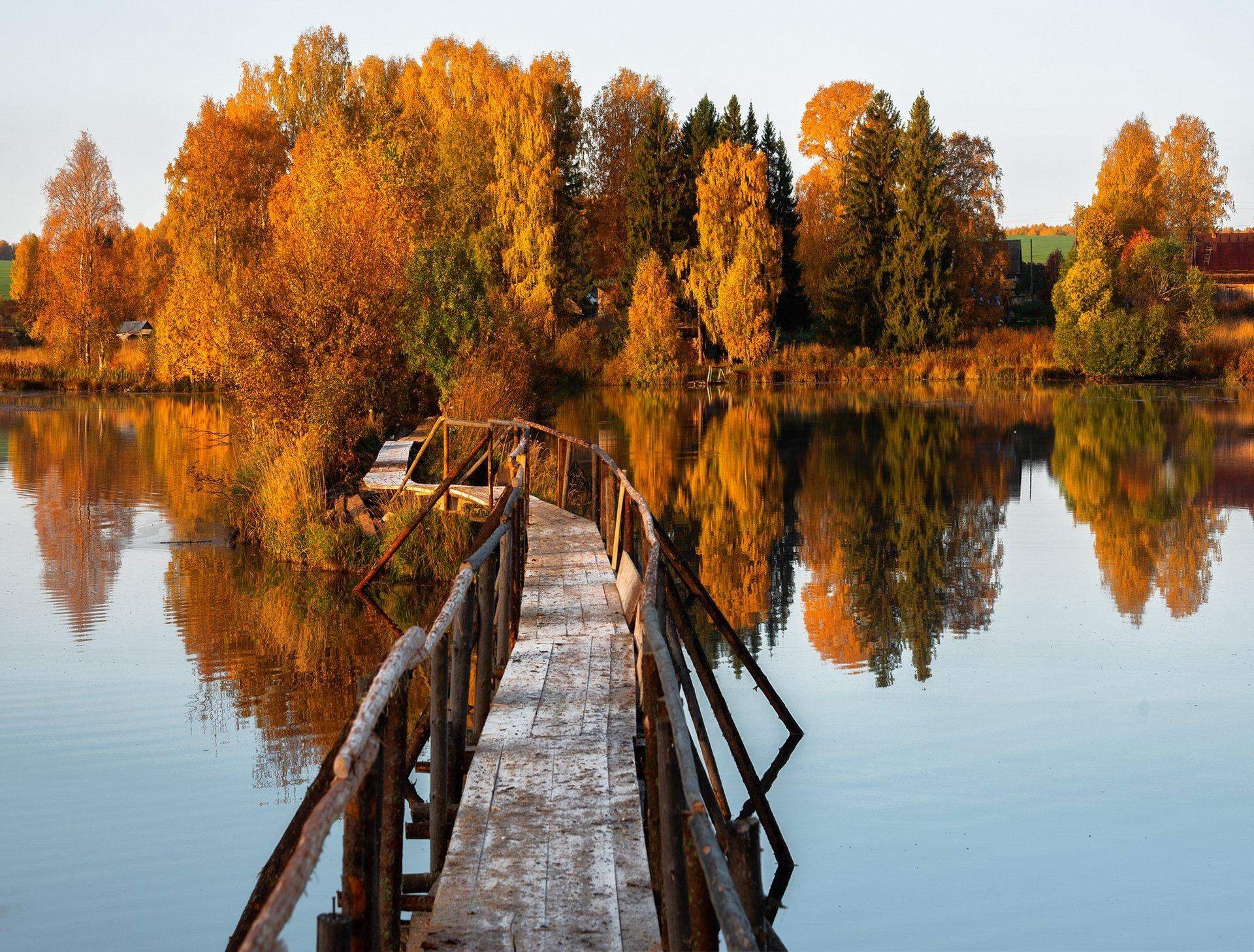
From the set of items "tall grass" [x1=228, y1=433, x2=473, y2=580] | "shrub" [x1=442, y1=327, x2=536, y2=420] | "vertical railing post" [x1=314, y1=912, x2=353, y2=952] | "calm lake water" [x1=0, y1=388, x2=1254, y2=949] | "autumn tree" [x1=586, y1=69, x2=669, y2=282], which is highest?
"autumn tree" [x1=586, y1=69, x2=669, y2=282]

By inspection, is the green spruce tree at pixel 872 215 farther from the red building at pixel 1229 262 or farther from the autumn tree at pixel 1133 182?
the red building at pixel 1229 262

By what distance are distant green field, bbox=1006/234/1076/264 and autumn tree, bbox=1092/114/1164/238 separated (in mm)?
26429

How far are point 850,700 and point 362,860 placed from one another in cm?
785

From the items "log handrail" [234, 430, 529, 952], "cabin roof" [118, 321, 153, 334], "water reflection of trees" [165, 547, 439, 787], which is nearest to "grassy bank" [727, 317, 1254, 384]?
"cabin roof" [118, 321, 153, 334]

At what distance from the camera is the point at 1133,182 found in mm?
61844

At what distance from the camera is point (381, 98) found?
44.1 m

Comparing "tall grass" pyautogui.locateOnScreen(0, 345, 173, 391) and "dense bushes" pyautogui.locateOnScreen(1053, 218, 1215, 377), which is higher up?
"dense bushes" pyautogui.locateOnScreen(1053, 218, 1215, 377)

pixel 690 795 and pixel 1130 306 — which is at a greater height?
pixel 1130 306

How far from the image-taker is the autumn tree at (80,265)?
54156 mm

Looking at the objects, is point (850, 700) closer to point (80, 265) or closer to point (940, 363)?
point (940, 363)

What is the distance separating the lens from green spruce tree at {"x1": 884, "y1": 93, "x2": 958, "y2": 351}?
5188cm

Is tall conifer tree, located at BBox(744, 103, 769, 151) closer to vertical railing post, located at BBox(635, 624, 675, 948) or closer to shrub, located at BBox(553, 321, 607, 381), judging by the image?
shrub, located at BBox(553, 321, 607, 381)

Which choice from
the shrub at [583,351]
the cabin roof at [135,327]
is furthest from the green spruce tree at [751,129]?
the cabin roof at [135,327]

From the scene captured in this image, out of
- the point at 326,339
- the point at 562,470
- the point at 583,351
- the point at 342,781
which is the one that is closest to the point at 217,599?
the point at 562,470
